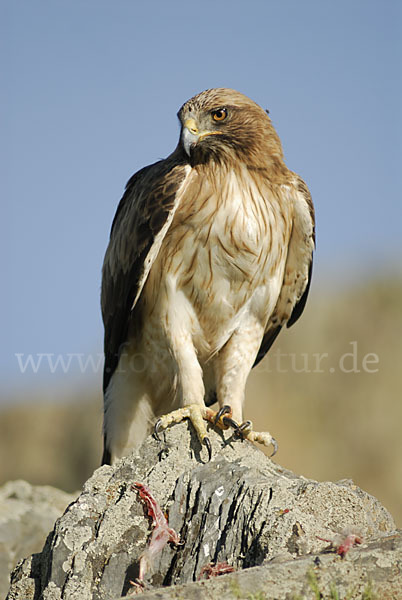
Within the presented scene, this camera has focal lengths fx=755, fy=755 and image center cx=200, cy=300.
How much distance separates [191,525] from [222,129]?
9.39 feet

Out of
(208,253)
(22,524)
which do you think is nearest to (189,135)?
(208,253)

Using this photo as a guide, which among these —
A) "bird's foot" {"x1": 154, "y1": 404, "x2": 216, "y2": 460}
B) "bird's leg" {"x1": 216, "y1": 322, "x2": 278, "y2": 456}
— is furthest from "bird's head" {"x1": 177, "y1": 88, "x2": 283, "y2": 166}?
"bird's foot" {"x1": 154, "y1": 404, "x2": 216, "y2": 460}

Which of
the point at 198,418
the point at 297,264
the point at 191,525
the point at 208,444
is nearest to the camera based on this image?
the point at 191,525

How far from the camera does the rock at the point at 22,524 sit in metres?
5.45

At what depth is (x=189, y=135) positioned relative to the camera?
5.25 m

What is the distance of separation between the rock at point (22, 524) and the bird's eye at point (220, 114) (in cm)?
324

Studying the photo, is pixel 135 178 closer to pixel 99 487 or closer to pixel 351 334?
pixel 99 487

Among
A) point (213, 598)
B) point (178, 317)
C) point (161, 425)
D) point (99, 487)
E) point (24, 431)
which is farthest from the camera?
point (24, 431)

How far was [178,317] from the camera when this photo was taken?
5.29m

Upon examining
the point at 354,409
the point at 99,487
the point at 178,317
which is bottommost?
the point at 354,409

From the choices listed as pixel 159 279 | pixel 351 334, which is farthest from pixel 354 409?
pixel 159 279

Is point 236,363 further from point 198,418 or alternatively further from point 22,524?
point 22,524

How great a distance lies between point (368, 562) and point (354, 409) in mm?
11049

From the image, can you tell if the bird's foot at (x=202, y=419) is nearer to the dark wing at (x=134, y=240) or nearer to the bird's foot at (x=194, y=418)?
the bird's foot at (x=194, y=418)
